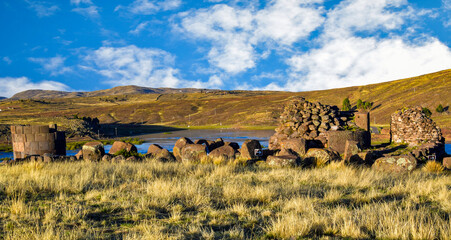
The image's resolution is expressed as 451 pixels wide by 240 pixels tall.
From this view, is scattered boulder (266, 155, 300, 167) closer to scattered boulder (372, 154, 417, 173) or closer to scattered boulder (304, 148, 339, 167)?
scattered boulder (304, 148, 339, 167)

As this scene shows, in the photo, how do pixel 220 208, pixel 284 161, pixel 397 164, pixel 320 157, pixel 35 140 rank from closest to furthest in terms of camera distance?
pixel 220 208 → pixel 397 164 → pixel 284 161 → pixel 320 157 → pixel 35 140

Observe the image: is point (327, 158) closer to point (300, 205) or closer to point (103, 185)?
point (300, 205)

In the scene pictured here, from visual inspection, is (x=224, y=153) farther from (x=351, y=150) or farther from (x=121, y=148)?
(x=121, y=148)

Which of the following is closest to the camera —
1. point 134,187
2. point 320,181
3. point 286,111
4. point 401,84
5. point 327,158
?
point 134,187

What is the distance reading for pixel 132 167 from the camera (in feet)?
30.9

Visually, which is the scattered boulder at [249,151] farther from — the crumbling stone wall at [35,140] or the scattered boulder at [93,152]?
the crumbling stone wall at [35,140]

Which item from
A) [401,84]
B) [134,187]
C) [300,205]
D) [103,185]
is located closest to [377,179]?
[300,205]

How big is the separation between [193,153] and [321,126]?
20.3 ft

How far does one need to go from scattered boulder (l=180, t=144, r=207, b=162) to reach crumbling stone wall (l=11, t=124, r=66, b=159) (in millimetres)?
8233

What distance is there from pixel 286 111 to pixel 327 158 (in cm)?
482

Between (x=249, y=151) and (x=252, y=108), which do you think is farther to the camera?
(x=252, y=108)

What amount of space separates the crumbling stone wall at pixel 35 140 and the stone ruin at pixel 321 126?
11.4 metres

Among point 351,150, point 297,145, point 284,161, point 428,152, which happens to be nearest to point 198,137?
point 297,145

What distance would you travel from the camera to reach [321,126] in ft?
47.0
